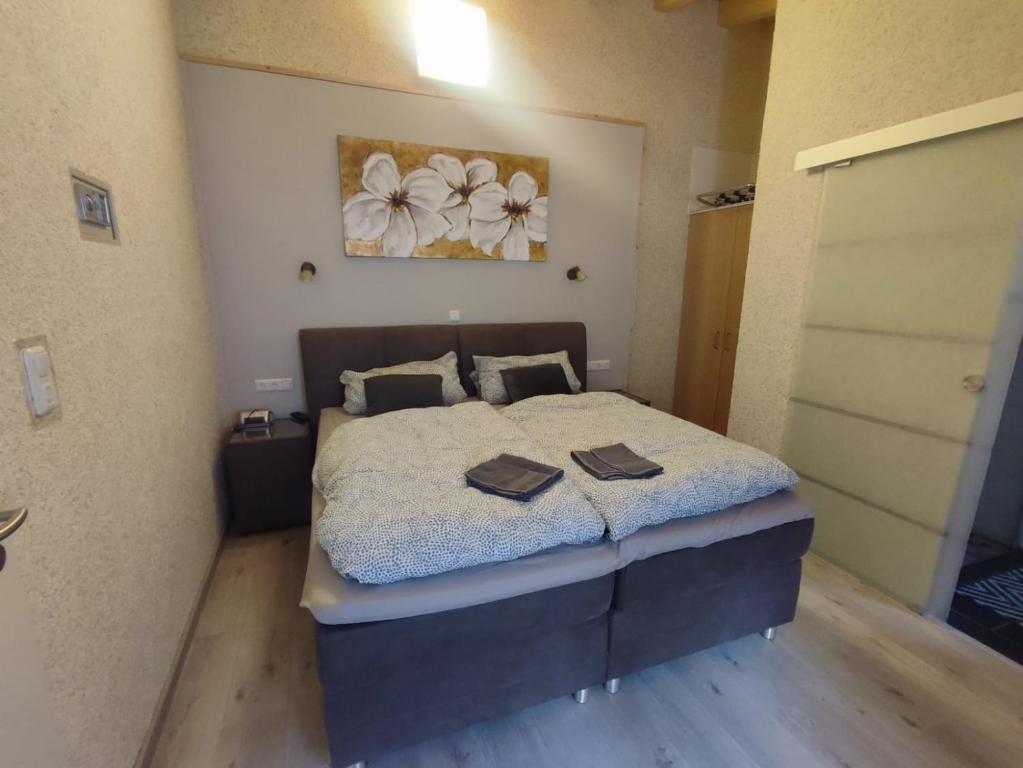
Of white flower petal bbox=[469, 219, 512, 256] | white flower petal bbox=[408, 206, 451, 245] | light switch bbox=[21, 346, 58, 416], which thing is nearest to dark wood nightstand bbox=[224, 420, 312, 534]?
white flower petal bbox=[408, 206, 451, 245]

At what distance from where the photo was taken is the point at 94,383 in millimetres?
1188

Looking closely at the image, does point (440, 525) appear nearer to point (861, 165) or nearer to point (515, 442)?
point (515, 442)

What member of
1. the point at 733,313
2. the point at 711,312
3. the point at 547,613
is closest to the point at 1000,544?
the point at 733,313

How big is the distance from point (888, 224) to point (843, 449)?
1.09 m

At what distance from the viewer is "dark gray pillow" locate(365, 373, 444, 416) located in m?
2.59

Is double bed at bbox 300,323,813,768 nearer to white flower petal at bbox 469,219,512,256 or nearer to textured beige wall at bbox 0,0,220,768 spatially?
textured beige wall at bbox 0,0,220,768

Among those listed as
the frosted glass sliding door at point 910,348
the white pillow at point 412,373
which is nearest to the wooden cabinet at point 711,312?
the frosted glass sliding door at point 910,348

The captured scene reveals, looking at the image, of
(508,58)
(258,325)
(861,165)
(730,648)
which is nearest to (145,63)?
(258,325)

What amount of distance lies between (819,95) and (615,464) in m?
2.24

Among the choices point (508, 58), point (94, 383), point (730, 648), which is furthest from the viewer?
point (508, 58)

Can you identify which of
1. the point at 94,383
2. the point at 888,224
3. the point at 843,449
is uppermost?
the point at 888,224

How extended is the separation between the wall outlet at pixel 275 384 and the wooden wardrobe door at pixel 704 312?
9.92 ft

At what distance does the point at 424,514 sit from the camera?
4.33ft

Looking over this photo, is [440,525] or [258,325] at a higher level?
[258,325]
